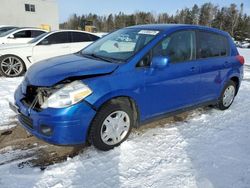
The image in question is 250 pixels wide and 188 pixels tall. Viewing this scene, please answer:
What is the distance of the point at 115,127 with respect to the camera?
11.9 ft

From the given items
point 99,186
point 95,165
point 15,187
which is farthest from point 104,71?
point 15,187

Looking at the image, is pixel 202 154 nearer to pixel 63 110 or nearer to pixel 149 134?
pixel 149 134

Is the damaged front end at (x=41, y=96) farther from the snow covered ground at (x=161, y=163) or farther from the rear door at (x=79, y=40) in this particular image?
the rear door at (x=79, y=40)

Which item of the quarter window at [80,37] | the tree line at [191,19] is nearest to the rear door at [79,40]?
the quarter window at [80,37]

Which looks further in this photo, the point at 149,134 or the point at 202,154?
the point at 149,134

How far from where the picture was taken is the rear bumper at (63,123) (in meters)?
3.11

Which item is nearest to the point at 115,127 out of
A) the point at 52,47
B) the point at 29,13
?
the point at 52,47

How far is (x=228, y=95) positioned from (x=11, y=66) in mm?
6037

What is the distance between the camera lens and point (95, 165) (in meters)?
3.28

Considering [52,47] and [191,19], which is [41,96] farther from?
[191,19]

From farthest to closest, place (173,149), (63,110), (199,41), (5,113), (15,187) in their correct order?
(5,113) < (199,41) < (173,149) < (63,110) < (15,187)

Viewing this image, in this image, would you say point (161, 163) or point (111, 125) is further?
point (111, 125)

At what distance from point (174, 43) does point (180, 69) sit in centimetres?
41

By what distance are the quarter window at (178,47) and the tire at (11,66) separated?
5.43m
